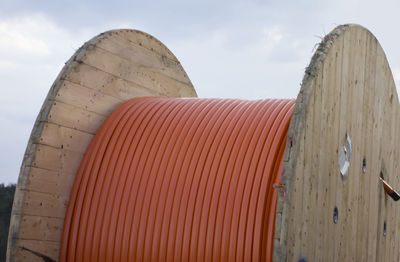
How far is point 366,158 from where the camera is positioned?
273 inches

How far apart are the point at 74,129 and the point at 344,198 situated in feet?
9.21

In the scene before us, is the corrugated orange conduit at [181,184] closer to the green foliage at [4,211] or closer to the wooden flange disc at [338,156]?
the wooden flange disc at [338,156]

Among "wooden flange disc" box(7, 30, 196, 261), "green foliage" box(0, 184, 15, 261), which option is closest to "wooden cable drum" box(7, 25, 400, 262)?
"wooden flange disc" box(7, 30, 196, 261)

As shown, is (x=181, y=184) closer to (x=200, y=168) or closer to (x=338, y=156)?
(x=200, y=168)

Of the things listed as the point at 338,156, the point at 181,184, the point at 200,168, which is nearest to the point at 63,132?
the point at 181,184

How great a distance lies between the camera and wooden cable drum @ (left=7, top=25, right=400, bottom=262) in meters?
5.33

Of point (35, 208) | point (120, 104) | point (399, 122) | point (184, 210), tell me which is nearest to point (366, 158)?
point (399, 122)

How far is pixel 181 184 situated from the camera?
Result: 19.4ft

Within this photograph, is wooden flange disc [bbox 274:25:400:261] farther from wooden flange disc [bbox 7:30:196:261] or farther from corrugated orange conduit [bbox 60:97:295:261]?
wooden flange disc [bbox 7:30:196:261]

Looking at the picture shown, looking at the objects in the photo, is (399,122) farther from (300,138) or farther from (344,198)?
(300,138)

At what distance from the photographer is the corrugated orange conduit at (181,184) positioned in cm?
552

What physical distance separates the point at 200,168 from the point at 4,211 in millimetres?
14989

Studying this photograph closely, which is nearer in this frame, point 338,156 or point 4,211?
point 338,156

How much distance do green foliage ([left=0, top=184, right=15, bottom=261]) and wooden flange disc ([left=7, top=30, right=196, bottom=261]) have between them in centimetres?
1254
